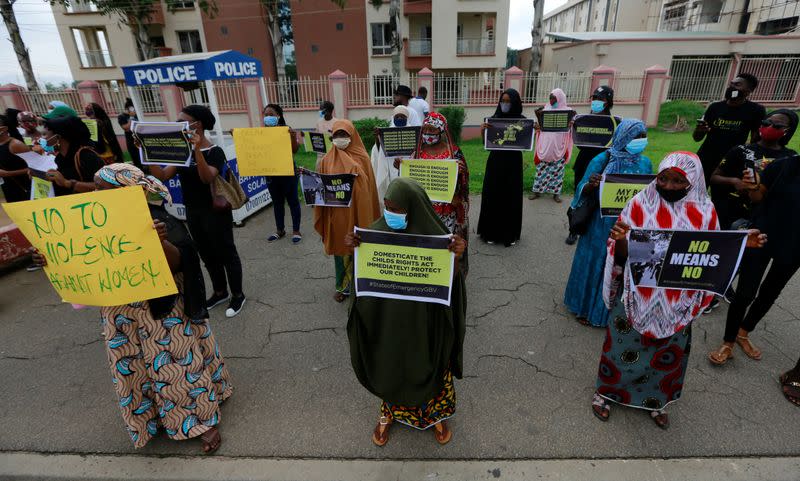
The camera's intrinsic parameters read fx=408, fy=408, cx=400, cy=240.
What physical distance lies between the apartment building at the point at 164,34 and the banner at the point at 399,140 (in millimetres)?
22652

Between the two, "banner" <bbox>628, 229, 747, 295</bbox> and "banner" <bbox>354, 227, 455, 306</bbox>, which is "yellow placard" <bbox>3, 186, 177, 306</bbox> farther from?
"banner" <bbox>628, 229, 747, 295</bbox>

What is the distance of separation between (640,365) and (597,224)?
1328 mm

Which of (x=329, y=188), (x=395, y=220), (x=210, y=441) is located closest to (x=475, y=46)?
(x=329, y=188)

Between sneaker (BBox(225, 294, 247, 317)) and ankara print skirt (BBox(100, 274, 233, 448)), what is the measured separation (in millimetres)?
1529

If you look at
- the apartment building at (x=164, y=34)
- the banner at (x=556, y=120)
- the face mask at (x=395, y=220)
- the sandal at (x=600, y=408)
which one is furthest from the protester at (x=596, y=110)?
the apartment building at (x=164, y=34)

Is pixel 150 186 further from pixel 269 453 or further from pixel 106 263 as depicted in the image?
pixel 269 453

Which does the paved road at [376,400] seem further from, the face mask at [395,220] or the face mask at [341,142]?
the face mask at [341,142]

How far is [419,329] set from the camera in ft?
7.63

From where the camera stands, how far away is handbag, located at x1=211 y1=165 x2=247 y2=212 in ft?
12.7

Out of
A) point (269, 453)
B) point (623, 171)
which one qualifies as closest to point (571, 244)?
point (623, 171)

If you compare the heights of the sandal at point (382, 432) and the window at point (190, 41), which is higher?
the window at point (190, 41)

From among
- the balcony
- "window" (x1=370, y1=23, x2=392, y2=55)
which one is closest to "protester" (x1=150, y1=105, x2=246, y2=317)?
"window" (x1=370, y1=23, x2=392, y2=55)

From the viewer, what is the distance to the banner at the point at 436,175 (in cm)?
392

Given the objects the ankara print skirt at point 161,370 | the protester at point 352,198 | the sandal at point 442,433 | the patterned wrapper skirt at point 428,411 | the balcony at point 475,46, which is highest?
the balcony at point 475,46
